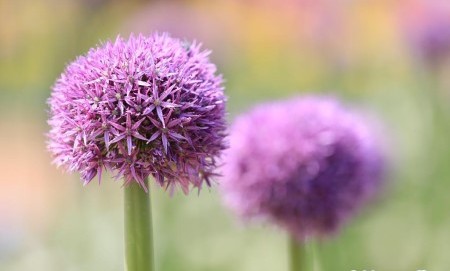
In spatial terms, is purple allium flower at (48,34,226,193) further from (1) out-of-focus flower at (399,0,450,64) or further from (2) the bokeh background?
(1) out-of-focus flower at (399,0,450,64)

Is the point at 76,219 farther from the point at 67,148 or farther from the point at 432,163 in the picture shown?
the point at 67,148

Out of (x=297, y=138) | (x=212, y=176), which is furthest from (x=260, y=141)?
(x=212, y=176)

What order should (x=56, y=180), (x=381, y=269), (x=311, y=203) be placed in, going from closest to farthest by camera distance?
(x=311, y=203) → (x=381, y=269) → (x=56, y=180)

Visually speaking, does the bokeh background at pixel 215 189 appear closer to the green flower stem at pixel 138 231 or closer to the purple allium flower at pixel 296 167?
the purple allium flower at pixel 296 167

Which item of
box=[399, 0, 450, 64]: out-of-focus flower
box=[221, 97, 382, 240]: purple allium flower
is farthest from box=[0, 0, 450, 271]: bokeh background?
box=[221, 97, 382, 240]: purple allium flower

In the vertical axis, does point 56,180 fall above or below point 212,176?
above

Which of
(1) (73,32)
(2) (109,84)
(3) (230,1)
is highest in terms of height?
(3) (230,1)

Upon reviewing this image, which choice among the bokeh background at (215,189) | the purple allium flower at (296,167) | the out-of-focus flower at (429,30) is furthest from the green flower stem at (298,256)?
the out-of-focus flower at (429,30)
